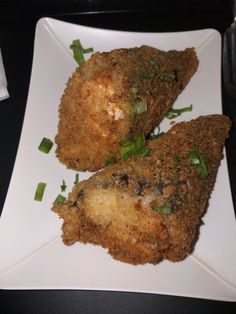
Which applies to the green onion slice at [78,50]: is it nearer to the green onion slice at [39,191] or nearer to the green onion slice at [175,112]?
the green onion slice at [175,112]

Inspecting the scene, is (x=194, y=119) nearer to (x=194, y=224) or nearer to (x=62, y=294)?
(x=194, y=224)

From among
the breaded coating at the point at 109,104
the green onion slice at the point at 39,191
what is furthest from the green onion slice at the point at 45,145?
the green onion slice at the point at 39,191

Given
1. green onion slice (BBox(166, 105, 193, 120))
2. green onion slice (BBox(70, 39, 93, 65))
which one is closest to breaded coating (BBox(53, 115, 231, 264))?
green onion slice (BBox(166, 105, 193, 120))

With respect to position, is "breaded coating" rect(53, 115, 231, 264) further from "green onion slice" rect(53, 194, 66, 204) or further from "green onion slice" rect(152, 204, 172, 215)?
"green onion slice" rect(53, 194, 66, 204)

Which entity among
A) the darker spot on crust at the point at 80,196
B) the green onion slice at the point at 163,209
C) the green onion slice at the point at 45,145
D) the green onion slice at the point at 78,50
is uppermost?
the green onion slice at the point at 78,50

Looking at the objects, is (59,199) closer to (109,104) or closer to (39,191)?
(39,191)

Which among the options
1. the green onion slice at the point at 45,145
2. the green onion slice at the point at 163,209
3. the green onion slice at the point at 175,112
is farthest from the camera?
the green onion slice at the point at 175,112
